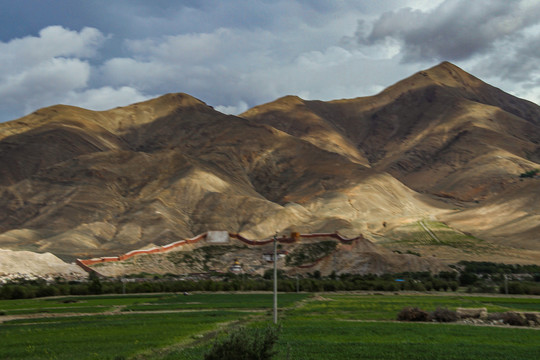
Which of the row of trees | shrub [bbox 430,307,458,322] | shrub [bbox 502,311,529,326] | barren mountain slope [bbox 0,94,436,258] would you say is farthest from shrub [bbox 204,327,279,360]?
barren mountain slope [bbox 0,94,436,258]

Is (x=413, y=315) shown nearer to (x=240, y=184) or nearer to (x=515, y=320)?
(x=515, y=320)

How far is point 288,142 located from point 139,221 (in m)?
67.1

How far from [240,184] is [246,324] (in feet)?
354

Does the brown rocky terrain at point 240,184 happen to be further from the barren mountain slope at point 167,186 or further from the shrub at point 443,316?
the shrub at point 443,316

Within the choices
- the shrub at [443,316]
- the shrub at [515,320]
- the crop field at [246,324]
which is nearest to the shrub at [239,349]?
the crop field at [246,324]

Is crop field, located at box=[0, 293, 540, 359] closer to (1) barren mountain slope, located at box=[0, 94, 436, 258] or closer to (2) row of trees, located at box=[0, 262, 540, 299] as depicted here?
(2) row of trees, located at box=[0, 262, 540, 299]

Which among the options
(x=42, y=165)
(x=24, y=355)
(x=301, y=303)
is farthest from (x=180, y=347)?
(x=42, y=165)

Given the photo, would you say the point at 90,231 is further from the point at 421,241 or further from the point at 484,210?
the point at 484,210

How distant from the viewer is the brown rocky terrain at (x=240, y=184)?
333 ft

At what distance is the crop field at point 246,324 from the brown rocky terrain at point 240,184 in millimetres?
45321

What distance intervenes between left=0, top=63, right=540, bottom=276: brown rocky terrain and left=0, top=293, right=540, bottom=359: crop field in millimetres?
45321

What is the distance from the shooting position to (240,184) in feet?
452

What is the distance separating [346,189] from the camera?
132 m

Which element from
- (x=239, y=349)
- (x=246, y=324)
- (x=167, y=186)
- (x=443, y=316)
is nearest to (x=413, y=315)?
(x=443, y=316)
